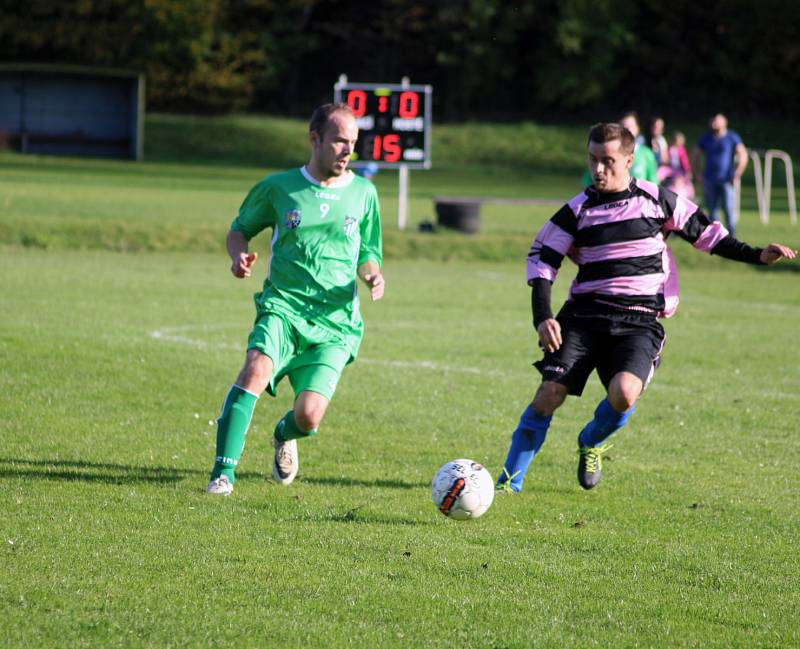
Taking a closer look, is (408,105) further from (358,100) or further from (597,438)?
(597,438)

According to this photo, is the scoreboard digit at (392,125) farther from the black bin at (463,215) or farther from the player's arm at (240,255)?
the player's arm at (240,255)

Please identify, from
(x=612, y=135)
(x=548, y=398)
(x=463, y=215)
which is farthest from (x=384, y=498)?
(x=463, y=215)

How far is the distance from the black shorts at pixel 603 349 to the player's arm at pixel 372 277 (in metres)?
0.94

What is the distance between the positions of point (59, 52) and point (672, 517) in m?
53.3

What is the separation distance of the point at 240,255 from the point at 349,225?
594 millimetres

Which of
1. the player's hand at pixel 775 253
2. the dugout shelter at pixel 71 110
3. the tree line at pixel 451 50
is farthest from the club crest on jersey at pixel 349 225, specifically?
the tree line at pixel 451 50

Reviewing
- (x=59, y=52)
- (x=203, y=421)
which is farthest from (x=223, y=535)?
(x=59, y=52)

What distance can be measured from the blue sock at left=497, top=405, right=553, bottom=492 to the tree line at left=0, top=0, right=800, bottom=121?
50.7 meters

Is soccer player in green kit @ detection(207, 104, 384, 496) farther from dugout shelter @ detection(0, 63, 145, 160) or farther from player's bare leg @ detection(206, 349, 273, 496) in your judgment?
dugout shelter @ detection(0, 63, 145, 160)

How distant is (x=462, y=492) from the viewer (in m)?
6.01

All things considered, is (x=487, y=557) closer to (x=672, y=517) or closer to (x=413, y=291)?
(x=672, y=517)

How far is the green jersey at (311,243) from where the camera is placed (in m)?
6.67

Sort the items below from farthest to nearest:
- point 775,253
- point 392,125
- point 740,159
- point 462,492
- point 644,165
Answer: point 392,125 < point 740,159 < point 644,165 < point 775,253 < point 462,492

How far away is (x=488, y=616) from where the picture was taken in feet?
15.4
